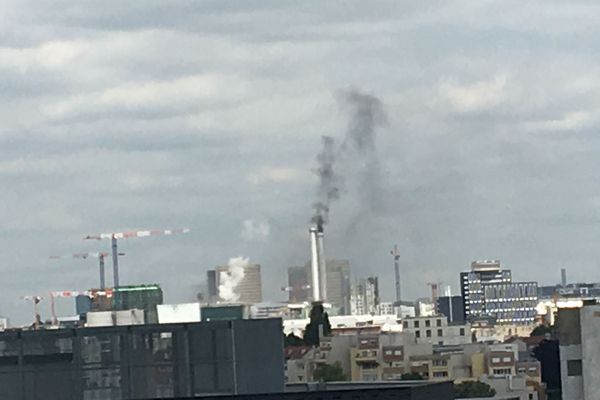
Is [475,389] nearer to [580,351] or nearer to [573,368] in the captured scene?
[573,368]

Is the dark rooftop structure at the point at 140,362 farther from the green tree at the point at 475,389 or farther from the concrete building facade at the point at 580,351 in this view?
the green tree at the point at 475,389

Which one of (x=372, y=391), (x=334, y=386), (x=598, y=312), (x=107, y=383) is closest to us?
(x=372, y=391)

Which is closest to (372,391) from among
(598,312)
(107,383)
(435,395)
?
(435,395)

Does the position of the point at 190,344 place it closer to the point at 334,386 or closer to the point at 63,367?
the point at 63,367

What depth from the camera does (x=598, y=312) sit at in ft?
178

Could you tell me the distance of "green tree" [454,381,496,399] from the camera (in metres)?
183

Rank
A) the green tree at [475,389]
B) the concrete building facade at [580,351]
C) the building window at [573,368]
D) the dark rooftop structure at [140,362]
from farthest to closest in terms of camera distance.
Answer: the green tree at [475,389]
the building window at [573,368]
the concrete building facade at [580,351]
the dark rooftop structure at [140,362]

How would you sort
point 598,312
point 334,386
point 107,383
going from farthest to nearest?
point 334,386 < point 598,312 < point 107,383

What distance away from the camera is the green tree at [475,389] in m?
183

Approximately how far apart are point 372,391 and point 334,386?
12.7m

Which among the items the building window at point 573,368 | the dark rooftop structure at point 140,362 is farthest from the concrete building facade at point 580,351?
the dark rooftop structure at point 140,362

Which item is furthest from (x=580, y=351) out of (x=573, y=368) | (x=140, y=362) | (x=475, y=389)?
(x=475, y=389)

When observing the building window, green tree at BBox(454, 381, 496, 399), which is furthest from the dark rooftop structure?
green tree at BBox(454, 381, 496, 399)

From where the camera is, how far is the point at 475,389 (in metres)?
188
